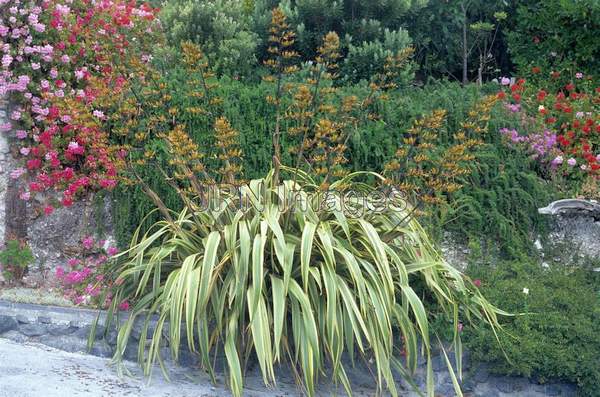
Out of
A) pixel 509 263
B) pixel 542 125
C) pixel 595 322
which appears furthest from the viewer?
pixel 542 125

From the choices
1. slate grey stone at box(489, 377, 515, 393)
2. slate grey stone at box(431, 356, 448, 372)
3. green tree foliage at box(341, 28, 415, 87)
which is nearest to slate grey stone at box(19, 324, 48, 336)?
slate grey stone at box(431, 356, 448, 372)

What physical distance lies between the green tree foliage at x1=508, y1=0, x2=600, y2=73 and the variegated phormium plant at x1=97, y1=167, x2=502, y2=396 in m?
3.89

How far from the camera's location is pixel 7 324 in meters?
4.41

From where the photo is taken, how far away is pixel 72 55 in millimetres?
5762

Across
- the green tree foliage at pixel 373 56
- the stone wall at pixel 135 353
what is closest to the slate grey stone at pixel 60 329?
the stone wall at pixel 135 353

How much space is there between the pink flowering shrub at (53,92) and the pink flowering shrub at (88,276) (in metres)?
0.39

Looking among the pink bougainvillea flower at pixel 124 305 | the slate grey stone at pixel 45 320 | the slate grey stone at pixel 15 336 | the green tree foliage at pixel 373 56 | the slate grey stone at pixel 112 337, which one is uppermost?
the green tree foliage at pixel 373 56

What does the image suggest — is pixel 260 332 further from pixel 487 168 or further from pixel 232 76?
pixel 232 76

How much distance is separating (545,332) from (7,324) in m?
3.03

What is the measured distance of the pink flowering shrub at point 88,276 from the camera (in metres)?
4.62

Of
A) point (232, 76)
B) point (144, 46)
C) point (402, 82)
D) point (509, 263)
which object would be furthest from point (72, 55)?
point (509, 263)

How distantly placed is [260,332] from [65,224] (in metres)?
2.46

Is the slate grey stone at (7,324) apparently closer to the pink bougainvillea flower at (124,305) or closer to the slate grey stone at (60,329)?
the slate grey stone at (60,329)

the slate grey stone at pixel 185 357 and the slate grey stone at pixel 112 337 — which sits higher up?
the slate grey stone at pixel 112 337
